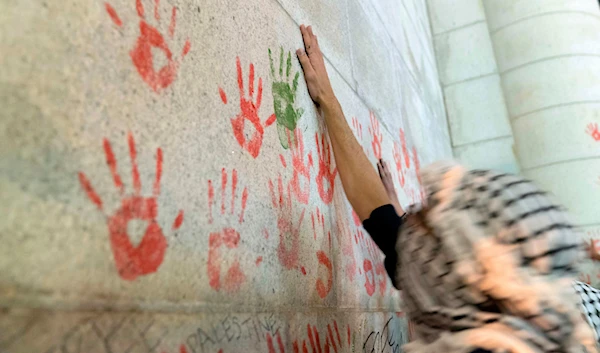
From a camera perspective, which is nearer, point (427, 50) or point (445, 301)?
point (445, 301)

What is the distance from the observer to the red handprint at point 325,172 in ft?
5.10

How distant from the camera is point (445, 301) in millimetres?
1015

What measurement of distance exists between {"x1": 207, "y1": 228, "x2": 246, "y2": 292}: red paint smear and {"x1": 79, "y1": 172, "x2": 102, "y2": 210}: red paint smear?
28cm

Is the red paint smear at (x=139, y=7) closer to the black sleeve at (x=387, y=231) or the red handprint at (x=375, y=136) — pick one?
the black sleeve at (x=387, y=231)

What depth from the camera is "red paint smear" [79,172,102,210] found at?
69 cm

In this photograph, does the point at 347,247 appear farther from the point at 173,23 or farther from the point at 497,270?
the point at 173,23

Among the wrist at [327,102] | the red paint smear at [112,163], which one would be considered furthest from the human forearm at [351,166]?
the red paint smear at [112,163]

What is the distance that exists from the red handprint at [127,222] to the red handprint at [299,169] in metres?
0.56

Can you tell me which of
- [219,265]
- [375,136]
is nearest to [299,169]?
[219,265]

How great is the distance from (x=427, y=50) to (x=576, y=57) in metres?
1.48

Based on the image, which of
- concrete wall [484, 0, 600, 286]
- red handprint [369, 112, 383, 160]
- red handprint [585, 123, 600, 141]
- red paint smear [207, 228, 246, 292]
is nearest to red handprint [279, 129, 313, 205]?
red paint smear [207, 228, 246, 292]

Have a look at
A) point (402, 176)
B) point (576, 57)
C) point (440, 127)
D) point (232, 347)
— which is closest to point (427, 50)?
point (440, 127)

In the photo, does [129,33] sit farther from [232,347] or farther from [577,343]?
[577,343]

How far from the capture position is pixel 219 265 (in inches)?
37.4
